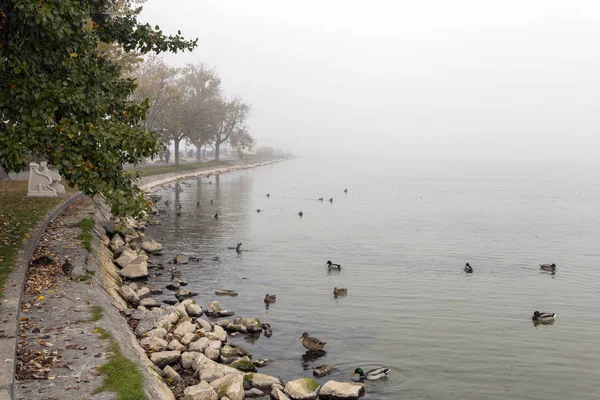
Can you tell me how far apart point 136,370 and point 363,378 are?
7017 mm

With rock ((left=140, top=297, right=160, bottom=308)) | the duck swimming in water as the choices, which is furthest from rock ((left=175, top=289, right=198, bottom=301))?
the duck swimming in water

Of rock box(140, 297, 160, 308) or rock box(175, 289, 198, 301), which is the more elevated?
rock box(140, 297, 160, 308)

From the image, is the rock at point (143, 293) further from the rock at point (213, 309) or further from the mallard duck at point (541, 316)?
the mallard duck at point (541, 316)

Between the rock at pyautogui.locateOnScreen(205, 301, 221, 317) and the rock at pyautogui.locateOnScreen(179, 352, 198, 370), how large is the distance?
5.38 metres

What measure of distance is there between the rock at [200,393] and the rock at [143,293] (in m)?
9.43

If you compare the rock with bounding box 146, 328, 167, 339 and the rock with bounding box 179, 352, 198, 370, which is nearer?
the rock with bounding box 179, 352, 198, 370

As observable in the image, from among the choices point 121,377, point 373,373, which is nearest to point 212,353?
point 373,373

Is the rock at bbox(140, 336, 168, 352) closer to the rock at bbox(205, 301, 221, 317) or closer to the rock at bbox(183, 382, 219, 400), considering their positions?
the rock at bbox(183, 382, 219, 400)

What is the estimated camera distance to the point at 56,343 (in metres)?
13.3

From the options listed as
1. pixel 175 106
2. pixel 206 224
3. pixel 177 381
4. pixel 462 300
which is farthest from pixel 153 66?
pixel 177 381

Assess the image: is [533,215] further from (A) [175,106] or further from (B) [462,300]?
(A) [175,106]

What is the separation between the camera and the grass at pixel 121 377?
11133mm

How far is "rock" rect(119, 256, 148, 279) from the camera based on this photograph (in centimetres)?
2594

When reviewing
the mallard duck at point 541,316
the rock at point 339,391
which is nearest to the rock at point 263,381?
the rock at point 339,391
